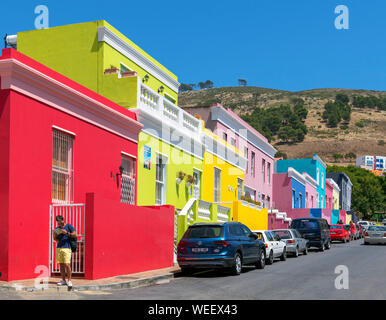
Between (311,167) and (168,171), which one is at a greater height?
(311,167)

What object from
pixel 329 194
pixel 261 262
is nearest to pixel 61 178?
pixel 261 262

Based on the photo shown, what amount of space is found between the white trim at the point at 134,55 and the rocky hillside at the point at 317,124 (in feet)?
375

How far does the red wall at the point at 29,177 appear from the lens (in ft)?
45.9

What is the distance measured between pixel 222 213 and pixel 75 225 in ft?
40.4

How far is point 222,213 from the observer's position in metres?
27.3

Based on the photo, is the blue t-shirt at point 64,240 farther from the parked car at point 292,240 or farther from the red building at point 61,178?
the parked car at point 292,240

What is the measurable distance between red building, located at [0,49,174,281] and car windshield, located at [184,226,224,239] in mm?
1482

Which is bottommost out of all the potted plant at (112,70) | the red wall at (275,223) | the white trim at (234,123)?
the red wall at (275,223)

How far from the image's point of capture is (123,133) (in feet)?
64.6

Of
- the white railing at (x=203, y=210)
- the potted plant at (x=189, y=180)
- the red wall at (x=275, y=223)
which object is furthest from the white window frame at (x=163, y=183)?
the red wall at (x=275, y=223)

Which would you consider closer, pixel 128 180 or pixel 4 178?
pixel 4 178

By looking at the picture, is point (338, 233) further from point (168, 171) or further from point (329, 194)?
point (329, 194)

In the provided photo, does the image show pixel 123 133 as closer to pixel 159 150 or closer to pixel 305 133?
pixel 159 150

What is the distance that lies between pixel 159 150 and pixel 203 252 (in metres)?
5.82
